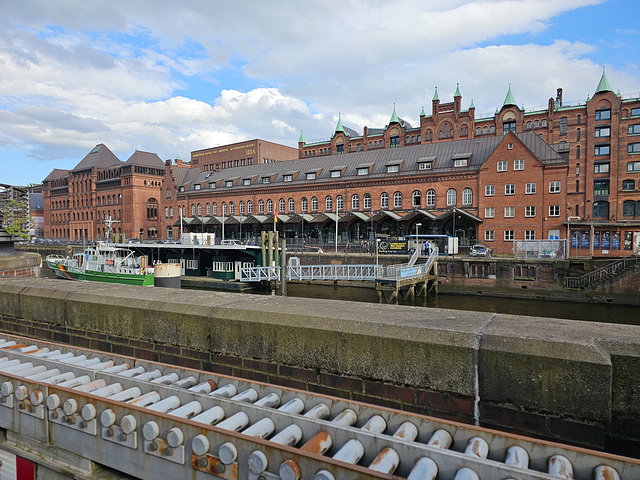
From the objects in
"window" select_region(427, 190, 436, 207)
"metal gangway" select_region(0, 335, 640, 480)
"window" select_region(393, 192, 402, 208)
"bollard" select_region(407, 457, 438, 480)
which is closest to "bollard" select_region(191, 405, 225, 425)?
"metal gangway" select_region(0, 335, 640, 480)

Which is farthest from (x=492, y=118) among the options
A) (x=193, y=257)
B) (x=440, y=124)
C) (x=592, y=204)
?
(x=193, y=257)

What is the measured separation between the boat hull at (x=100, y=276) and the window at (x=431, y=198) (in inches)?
1304

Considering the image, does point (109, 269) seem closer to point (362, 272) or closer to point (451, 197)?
point (362, 272)

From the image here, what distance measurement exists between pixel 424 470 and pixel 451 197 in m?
47.8

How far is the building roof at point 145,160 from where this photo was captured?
80750mm

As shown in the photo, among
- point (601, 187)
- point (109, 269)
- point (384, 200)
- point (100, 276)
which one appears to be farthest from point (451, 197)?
point (100, 276)

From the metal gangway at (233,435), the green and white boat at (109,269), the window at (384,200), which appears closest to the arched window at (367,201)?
the window at (384,200)

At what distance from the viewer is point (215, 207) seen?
2653 inches

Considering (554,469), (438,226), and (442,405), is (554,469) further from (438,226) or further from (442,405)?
(438,226)

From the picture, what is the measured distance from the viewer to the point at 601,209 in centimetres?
5784

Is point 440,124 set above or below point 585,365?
above

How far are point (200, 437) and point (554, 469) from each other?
6.85ft

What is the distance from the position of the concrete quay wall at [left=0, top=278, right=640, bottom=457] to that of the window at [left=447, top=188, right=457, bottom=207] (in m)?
45.1

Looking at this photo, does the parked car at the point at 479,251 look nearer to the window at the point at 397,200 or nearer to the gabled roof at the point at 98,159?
the window at the point at 397,200
